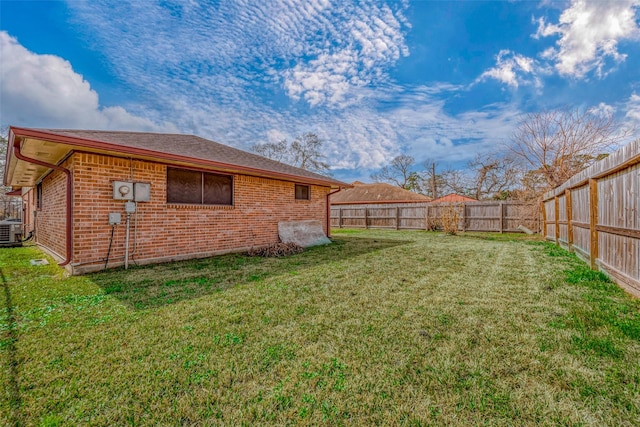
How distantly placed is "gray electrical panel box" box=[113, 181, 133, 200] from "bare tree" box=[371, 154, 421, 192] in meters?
Result: 33.1

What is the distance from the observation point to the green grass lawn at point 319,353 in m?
1.52

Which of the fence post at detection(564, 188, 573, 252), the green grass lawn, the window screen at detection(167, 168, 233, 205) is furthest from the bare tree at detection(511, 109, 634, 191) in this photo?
the window screen at detection(167, 168, 233, 205)

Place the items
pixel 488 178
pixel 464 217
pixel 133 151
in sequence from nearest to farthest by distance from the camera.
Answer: pixel 133 151 < pixel 464 217 < pixel 488 178

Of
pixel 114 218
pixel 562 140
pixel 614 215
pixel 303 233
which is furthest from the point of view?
pixel 562 140

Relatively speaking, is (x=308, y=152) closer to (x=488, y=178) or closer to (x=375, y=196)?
(x=375, y=196)

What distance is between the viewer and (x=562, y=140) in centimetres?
1212

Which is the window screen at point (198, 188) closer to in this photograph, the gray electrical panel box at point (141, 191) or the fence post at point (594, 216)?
the gray electrical panel box at point (141, 191)

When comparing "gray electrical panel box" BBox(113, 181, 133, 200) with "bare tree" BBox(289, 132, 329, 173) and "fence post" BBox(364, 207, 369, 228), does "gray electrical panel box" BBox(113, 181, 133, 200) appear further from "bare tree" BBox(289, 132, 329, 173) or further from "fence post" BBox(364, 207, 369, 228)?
"bare tree" BBox(289, 132, 329, 173)

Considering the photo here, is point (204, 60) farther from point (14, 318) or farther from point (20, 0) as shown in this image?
point (14, 318)

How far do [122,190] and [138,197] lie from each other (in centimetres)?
29

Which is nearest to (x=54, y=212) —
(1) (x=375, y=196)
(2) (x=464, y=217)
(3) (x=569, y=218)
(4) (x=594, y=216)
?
(4) (x=594, y=216)

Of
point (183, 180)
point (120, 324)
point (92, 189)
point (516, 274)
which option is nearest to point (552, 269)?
point (516, 274)

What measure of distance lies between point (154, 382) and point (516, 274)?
5497mm

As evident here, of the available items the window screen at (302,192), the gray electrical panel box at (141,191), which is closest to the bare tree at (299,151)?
the window screen at (302,192)
